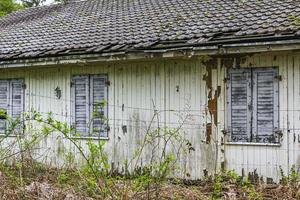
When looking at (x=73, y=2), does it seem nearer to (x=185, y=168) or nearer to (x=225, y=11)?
(x=225, y=11)

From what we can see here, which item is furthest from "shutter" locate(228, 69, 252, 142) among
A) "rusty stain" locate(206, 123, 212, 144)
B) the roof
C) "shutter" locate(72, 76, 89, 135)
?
"shutter" locate(72, 76, 89, 135)

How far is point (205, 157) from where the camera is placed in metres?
9.55

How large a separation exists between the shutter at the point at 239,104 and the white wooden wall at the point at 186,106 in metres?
0.15

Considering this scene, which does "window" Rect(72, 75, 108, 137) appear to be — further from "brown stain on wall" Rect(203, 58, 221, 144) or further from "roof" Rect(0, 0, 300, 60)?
"brown stain on wall" Rect(203, 58, 221, 144)

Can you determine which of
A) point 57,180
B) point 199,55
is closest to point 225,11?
point 199,55

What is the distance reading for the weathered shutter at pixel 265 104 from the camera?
8.85 meters

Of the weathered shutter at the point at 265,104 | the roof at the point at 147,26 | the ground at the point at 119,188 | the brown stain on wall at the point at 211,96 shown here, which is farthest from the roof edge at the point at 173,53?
the ground at the point at 119,188

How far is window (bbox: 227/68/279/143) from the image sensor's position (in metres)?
8.88

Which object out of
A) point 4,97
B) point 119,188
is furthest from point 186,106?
point 4,97

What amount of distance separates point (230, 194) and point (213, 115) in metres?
2.30

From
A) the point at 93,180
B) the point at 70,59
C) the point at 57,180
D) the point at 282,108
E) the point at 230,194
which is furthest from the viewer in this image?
the point at 70,59

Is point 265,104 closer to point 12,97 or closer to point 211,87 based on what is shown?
point 211,87

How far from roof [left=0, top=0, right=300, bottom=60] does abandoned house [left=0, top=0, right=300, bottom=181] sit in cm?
4

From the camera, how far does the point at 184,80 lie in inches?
387
